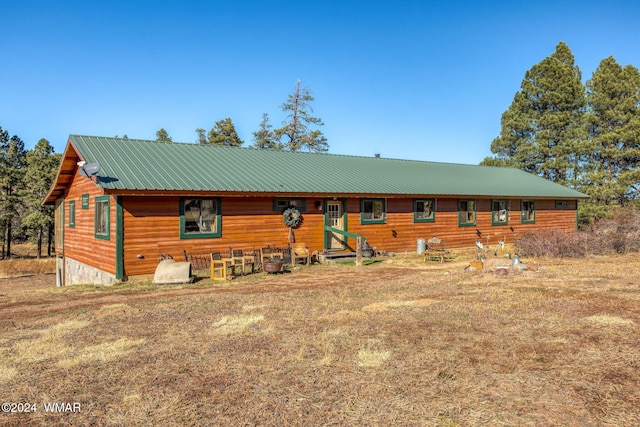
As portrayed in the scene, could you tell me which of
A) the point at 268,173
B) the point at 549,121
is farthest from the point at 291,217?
the point at 549,121

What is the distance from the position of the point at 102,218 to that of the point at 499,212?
19.1m

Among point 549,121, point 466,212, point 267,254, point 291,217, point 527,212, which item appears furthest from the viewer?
point 549,121

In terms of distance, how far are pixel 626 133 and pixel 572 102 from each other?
15.1ft

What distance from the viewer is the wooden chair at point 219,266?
13.3 m

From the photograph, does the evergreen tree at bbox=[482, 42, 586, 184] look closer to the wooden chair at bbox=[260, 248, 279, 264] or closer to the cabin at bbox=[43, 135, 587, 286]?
the cabin at bbox=[43, 135, 587, 286]

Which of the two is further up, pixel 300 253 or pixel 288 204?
pixel 288 204

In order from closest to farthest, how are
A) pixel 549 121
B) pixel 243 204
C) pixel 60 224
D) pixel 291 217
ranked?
pixel 243 204
pixel 291 217
pixel 60 224
pixel 549 121

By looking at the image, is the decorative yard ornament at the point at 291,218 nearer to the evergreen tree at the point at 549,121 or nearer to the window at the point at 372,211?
the window at the point at 372,211

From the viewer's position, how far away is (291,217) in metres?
16.7

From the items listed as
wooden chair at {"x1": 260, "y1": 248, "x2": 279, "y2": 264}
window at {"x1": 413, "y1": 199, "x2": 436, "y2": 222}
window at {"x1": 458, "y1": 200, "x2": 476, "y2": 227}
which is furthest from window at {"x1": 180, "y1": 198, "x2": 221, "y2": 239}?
window at {"x1": 458, "y1": 200, "x2": 476, "y2": 227}

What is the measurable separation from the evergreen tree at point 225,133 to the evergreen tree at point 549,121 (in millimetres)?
27771

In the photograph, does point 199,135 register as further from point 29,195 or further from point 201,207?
point 201,207

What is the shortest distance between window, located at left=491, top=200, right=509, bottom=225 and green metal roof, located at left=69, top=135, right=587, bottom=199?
70 cm

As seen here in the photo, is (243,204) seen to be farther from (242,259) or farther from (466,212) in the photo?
(466,212)
